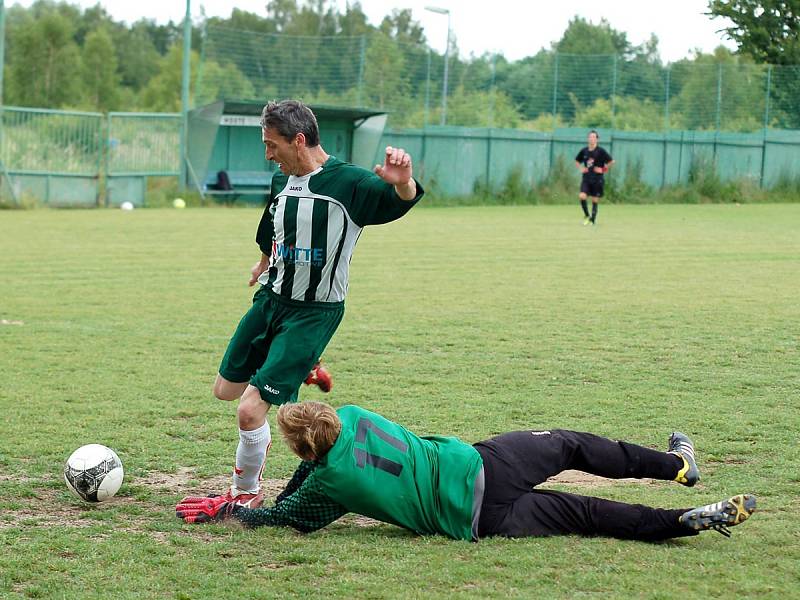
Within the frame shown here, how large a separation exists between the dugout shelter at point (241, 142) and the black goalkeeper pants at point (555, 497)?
2468 centimetres

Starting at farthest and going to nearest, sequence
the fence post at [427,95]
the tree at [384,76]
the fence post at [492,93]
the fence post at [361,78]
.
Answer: the fence post at [492,93] → the fence post at [427,95] → the tree at [384,76] → the fence post at [361,78]

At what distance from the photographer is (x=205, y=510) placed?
16.6 ft

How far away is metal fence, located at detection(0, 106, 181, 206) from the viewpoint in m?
26.3

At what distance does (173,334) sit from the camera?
10062mm

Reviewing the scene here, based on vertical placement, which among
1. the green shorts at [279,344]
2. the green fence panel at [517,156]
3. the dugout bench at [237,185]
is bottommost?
the green shorts at [279,344]

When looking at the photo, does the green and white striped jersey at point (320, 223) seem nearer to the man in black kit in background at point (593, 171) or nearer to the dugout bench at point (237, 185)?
the man in black kit in background at point (593, 171)

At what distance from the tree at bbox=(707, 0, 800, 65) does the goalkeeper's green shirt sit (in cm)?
3953

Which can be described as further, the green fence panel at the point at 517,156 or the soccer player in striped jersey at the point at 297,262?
the green fence panel at the point at 517,156

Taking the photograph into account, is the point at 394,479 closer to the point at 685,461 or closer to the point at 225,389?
the point at 225,389

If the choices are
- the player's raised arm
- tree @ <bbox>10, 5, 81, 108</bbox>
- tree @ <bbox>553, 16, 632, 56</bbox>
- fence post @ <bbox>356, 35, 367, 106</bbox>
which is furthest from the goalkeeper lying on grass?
tree @ <bbox>10, 5, 81, 108</bbox>

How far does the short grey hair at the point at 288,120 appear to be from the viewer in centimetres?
504

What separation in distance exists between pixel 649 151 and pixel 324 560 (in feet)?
106

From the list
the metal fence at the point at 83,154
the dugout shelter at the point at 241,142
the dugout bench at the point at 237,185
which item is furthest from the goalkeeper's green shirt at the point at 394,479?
the dugout shelter at the point at 241,142

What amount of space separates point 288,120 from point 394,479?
1.69 meters
